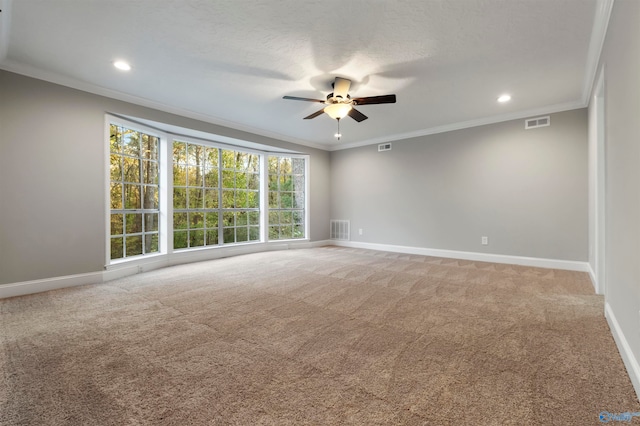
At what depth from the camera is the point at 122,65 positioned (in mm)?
3197

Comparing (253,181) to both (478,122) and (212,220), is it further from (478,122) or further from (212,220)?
(478,122)

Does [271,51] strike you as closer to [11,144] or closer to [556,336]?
[11,144]

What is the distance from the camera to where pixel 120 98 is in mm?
4031

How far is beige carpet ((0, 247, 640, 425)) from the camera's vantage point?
4.50 feet

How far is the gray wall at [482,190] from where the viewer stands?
4414 millimetres

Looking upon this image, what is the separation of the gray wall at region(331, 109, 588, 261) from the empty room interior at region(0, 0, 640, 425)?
A: 1.6 inches

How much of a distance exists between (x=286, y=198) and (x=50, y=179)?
14.1ft

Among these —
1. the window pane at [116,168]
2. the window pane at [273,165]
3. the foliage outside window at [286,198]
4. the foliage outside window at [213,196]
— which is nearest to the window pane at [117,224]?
the window pane at [116,168]

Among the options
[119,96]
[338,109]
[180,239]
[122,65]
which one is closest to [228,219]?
[180,239]

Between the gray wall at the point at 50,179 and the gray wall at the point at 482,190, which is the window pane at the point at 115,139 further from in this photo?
the gray wall at the point at 482,190

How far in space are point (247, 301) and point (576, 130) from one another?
5.47 metres

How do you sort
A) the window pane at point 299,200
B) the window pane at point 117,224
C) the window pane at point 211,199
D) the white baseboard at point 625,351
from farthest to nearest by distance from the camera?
the window pane at point 299,200 < the window pane at point 211,199 < the window pane at point 117,224 < the white baseboard at point 625,351

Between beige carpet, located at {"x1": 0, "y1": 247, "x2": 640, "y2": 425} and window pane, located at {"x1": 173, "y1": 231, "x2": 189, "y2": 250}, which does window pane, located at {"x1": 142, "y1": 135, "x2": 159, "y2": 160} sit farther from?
beige carpet, located at {"x1": 0, "y1": 247, "x2": 640, "y2": 425}

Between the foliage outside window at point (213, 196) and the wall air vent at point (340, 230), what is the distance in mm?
2023
